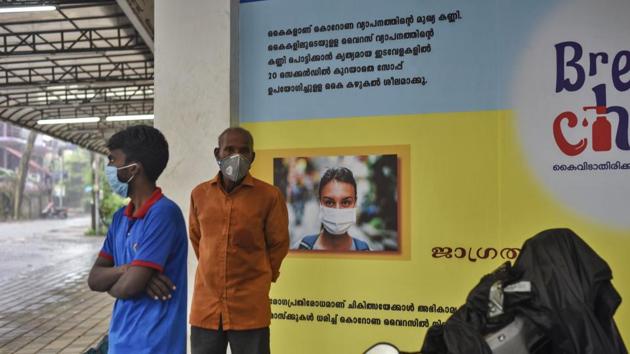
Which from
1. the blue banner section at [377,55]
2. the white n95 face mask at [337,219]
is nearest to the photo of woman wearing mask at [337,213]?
the white n95 face mask at [337,219]

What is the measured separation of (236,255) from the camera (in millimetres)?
2773

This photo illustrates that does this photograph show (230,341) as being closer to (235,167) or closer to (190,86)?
(235,167)

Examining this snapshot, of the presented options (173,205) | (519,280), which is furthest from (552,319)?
(173,205)

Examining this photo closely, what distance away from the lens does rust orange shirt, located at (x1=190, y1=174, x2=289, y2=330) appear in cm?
276

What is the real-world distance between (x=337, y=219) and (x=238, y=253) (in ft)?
3.10

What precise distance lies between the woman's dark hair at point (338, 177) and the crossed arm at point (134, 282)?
1.66 m

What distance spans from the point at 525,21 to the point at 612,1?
0.46 meters

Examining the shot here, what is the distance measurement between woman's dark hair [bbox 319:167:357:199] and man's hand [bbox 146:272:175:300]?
1683 mm

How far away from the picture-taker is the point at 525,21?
317cm

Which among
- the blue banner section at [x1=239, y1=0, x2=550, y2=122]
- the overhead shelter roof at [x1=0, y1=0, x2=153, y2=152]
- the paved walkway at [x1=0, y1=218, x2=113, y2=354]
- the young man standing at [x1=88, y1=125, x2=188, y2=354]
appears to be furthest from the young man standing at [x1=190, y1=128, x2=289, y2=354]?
the overhead shelter roof at [x1=0, y1=0, x2=153, y2=152]

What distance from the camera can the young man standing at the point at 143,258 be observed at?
202 centimetres

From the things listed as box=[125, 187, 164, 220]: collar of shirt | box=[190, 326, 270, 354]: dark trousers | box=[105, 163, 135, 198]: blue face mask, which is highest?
box=[105, 163, 135, 198]: blue face mask

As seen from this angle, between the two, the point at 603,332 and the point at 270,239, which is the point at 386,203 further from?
the point at 603,332

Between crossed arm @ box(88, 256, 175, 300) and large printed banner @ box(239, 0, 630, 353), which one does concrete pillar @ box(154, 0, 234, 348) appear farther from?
crossed arm @ box(88, 256, 175, 300)
